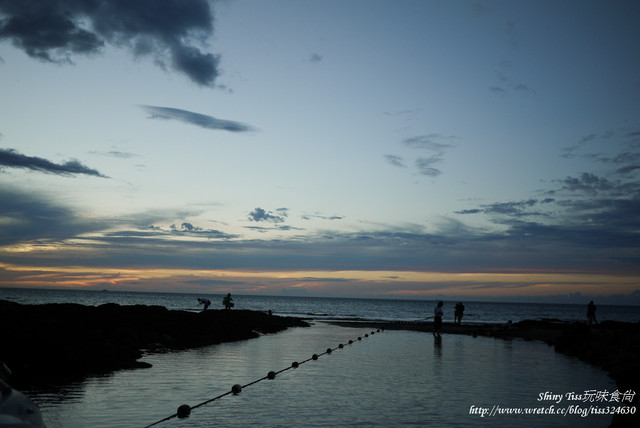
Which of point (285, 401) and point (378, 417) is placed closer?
point (378, 417)

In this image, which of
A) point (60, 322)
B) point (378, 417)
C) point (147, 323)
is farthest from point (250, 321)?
point (378, 417)

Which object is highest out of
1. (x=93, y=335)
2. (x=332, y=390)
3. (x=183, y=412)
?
(x=93, y=335)

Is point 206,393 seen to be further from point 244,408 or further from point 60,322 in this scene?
point 60,322

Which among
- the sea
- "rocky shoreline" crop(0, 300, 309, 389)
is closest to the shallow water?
the sea

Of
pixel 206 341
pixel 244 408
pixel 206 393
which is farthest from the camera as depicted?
pixel 206 341

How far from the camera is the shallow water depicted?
40.2ft

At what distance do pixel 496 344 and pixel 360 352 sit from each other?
10.4 m

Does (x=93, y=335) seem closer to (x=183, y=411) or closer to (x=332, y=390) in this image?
(x=332, y=390)

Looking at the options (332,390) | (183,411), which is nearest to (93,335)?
(332,390)

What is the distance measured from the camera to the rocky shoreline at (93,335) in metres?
18.9

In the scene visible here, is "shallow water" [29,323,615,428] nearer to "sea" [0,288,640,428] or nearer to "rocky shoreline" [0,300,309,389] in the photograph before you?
"sea" [0,288,640,428]

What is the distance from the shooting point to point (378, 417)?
1234 centimetres

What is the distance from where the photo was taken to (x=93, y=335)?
24.3 m

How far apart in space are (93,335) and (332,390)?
13.7m
